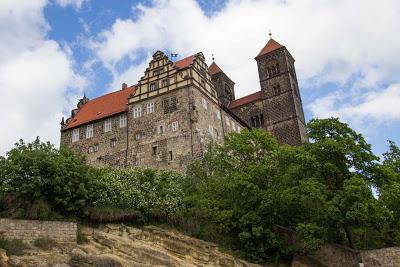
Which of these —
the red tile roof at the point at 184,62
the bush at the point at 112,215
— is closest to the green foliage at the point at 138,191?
the bush at the point at 112,215

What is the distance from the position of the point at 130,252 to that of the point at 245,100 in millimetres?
42656

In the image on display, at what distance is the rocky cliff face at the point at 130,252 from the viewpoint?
1789 cm

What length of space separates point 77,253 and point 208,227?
960 centimetres

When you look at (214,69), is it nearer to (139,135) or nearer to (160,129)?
(139,135)

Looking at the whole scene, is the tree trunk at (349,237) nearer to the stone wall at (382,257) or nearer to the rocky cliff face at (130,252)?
the stone wall at (382,257)

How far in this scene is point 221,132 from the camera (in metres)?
41.3

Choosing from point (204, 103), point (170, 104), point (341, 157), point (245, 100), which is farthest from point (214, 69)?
point (341, 157)

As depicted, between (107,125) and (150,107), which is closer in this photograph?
(150,107)

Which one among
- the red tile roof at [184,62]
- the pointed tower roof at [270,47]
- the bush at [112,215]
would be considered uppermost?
the pointed tower roof at [270,47]

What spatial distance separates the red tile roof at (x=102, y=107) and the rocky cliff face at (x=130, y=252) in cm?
2017

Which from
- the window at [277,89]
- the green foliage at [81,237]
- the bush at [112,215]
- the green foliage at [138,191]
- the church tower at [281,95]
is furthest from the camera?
the window at [277,89]

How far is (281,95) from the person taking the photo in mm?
56656

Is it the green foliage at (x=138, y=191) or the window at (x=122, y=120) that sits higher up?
the window at (x=122, y=120)

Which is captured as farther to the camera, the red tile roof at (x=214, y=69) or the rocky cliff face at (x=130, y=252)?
the red tile roof at (x=214, y=69)
